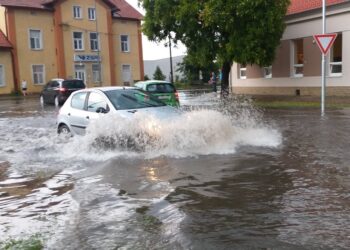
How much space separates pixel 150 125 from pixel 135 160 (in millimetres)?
917

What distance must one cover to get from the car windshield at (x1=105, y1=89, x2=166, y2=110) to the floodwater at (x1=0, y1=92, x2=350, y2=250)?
31.6 inches

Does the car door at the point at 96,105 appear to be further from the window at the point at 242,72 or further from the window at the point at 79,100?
the window at the point at 242,72

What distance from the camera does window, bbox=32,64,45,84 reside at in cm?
4703

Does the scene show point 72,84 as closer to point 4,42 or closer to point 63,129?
point 63,129

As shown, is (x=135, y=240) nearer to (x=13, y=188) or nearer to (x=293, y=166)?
(x=13, y=188)

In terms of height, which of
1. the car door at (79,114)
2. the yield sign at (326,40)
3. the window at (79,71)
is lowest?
the car door at (79,114)

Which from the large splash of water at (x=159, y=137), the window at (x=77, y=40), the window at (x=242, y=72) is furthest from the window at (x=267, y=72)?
the window at (x=77, y=40)

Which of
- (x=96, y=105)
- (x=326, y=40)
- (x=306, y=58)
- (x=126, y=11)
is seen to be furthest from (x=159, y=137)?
(x=126, y=11)

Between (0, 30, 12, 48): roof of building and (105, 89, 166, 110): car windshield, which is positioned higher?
(0, 30, 12, 48): roof of building

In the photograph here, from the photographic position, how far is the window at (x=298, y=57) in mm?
27109

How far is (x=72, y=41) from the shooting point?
1948 inches

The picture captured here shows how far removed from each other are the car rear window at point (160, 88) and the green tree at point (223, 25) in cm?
568

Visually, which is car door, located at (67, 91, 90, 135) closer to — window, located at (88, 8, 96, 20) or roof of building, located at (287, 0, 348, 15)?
roof of building, located at (287, 0, 348, 15)

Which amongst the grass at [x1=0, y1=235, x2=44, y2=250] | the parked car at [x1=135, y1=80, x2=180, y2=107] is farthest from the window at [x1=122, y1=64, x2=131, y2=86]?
the grass at [x1=0, y1=235, x2=44, y2=250]
